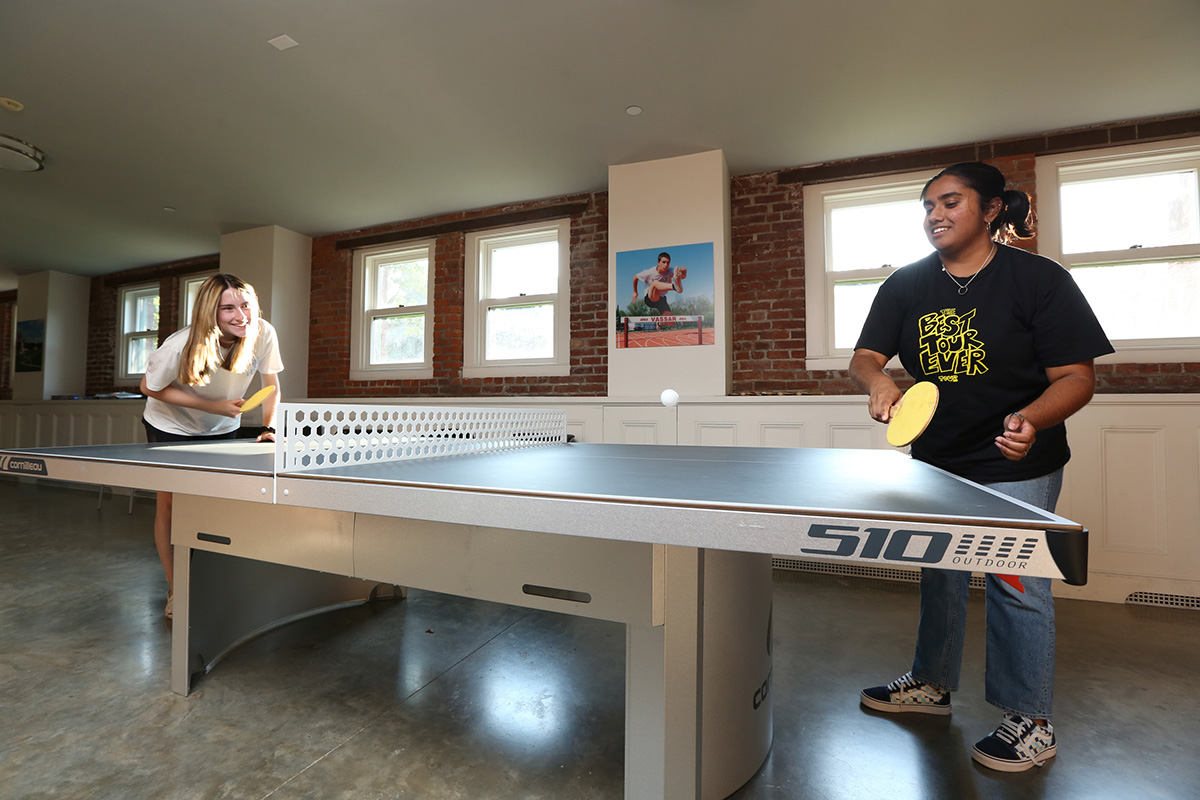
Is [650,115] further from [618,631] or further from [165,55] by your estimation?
[618,631]

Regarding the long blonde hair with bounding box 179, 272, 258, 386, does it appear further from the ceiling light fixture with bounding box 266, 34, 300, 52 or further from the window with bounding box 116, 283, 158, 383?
the window with bounding box 116, 283, 158, 383

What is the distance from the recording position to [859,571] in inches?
135

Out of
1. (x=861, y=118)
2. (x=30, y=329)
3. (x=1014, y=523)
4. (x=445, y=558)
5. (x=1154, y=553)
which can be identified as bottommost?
(x=1154, y=553)

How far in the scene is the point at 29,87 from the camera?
3.30 meters

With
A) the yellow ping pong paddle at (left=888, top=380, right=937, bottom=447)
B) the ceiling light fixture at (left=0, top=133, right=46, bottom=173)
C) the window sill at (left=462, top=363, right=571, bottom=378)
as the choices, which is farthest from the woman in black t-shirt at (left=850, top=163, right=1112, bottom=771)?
the ceiling light fixture at (left=0, top=133, right=46, bottom=173)

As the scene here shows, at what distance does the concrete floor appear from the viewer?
1.39 meters

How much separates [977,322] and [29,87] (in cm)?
512

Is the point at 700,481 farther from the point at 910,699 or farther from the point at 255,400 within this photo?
the point at 255,400

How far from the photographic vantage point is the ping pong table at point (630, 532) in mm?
679

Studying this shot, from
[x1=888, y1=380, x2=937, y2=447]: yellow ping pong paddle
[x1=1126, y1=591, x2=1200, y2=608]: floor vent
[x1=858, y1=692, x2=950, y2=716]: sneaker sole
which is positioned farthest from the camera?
[x1=1126, y1=591, x2=1200, y2=608]: floor vent

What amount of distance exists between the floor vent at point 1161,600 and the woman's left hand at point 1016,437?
9.14ft

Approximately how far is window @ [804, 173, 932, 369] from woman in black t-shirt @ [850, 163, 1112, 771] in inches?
96.5

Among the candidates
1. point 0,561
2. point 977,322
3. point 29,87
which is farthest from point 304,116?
point 977,322

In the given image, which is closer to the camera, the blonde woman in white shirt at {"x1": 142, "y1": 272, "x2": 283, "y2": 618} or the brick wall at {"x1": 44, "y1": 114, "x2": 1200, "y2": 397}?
the blonde woman in white shirt at {"x1": 142, "y1": 272, "x2": 283, "y2": 618}
